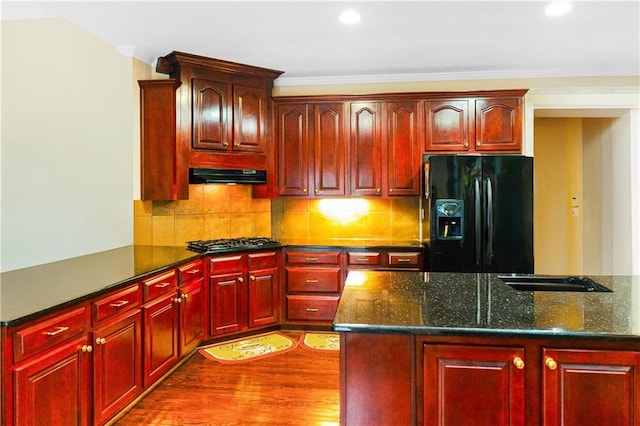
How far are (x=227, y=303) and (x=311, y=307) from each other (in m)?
0.80

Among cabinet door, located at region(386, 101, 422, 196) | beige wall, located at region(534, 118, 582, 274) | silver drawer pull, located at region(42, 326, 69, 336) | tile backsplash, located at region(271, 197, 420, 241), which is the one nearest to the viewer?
silver drawer pull, located at region(42, 326, 69, 336)

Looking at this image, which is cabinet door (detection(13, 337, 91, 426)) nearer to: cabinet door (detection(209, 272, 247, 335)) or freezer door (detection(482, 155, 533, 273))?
cabinet door (detection(209, 272, 247, 335))

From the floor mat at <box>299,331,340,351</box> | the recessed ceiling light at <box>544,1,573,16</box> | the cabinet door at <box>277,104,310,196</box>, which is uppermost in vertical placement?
the recessed ceiling light at <box>544,1,573,16</box>

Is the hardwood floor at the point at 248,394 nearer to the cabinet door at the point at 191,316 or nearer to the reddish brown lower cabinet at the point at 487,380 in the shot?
the cabinet door at the point at 191,316

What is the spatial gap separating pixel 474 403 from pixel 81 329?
1.75 meters

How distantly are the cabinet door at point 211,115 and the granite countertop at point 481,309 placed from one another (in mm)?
2124

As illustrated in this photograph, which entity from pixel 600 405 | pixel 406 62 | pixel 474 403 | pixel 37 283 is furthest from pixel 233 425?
pixel 406 62

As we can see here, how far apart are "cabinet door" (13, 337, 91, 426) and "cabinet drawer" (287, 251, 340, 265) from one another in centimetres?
210

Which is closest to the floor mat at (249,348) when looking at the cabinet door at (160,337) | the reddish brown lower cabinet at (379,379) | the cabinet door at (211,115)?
the cabinet door at (160,337)

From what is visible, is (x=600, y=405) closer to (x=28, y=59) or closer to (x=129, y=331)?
(x=129, y=331)

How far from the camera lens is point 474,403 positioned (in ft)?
4.67

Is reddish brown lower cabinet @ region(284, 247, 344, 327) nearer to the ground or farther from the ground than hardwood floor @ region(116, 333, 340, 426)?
farther from the ground

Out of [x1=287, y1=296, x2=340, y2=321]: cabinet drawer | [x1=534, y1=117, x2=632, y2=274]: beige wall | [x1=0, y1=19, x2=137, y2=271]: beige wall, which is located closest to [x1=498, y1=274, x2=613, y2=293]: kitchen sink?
[x1=287, y1=296, x2=340, y2=321]: cabinet drawer

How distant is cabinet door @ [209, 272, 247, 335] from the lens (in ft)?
11.4
